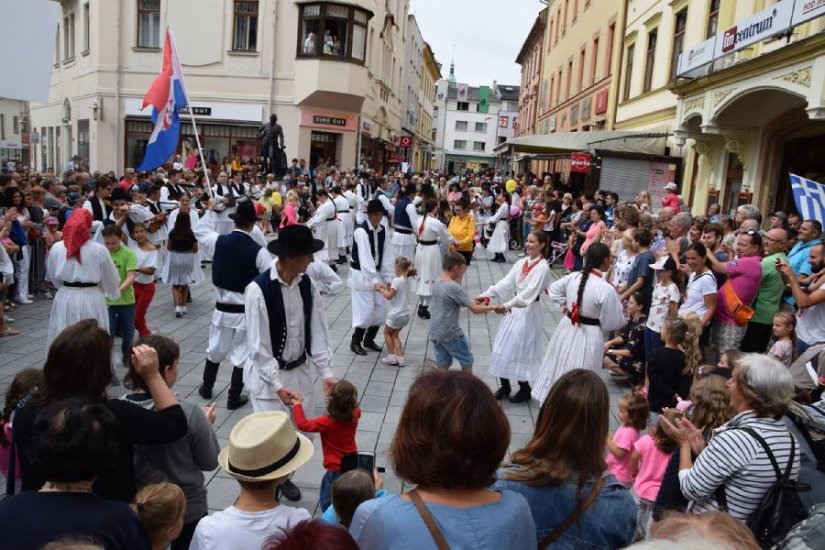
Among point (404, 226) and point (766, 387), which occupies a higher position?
point (404, 226)

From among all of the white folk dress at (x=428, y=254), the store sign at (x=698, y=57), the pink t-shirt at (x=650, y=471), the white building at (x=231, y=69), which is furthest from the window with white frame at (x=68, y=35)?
the pink t-shirt at (x=650, y=471)

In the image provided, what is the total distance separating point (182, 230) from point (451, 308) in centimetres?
491

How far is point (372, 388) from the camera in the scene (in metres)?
6.82

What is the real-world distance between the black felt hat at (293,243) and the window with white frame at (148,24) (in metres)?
24.5

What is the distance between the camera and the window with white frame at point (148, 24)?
2542cm

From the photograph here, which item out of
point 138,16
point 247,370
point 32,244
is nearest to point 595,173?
point 32,244

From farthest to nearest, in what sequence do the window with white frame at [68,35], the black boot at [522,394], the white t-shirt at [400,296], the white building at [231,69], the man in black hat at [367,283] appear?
the window with white frame at [68,35] < the white building at [231,69] < the man in black hat at [367,283] < the white t-shirt at [400,296] < the black boot at [522,394]

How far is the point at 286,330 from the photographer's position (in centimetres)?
433

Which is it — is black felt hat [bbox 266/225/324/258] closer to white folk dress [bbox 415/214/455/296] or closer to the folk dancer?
white folk dress [bbox 415/214/455/296]

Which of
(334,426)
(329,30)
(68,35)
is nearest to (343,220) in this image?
(334,426)

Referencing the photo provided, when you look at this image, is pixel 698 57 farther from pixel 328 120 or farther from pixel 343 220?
pixel 328 120

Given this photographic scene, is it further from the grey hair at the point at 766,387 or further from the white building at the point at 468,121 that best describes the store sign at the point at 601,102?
the white building at the point at 468,121

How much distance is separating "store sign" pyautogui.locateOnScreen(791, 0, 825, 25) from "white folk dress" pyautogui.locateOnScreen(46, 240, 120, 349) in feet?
29.1

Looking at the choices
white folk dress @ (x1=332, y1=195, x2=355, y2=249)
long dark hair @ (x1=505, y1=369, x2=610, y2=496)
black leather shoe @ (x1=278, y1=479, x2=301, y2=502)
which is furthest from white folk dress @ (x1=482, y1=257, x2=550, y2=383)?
white folk dress @ (x1=332, y1=195, x2=355, y2=249)
